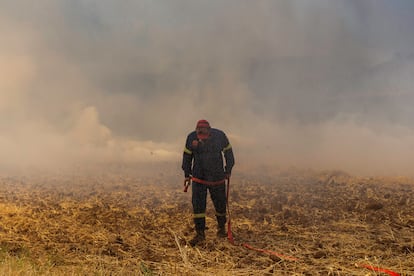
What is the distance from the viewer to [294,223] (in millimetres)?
10594

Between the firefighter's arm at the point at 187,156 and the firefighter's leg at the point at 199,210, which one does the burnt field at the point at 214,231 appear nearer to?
the firefighter's leg at the point at 199,210

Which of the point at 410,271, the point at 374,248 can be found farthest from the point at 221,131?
the point at 410,271

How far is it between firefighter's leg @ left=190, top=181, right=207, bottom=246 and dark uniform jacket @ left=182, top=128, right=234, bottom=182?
246 mm

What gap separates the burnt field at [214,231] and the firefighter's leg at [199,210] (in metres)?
0.22

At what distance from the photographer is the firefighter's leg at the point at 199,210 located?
8.93 meters

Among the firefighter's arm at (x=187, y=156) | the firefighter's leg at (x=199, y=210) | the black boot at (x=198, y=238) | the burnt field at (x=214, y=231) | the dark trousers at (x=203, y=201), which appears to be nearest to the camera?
the burnt field at (x=214, y=231)

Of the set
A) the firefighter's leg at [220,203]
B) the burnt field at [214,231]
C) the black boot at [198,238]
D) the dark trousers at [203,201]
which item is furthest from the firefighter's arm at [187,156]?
the burnt field at [214,231]

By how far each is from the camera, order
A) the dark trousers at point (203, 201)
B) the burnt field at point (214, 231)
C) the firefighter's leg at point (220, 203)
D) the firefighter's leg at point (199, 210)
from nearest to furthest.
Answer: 1. the burnt field at point (214, 231)
2. the firefighter's leg at point (199, 210)
3. the dark trousers at point (203, 201)
4. the firefighter's leg at point (220, 203)

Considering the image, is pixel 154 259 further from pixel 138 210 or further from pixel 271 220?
pixel 138 210

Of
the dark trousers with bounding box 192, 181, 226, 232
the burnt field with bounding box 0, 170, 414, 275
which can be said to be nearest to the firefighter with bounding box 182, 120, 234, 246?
the dark trousers with bounding box 192, 181, 226, 232

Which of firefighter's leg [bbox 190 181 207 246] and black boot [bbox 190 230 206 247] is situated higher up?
firefighter's leg [bbox 190 181 207 246]

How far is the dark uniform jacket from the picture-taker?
9133 mm

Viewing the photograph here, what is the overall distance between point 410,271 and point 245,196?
363 inches

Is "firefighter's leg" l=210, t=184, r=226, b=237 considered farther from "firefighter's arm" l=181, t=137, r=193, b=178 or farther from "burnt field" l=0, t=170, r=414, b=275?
"firefighter's arm" l=181, t=137, r=193, b=178
